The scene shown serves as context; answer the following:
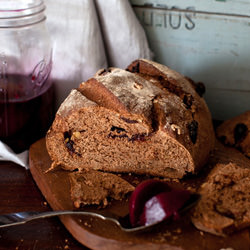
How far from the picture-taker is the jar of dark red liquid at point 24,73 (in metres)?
2.80

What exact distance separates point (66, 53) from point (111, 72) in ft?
1.94

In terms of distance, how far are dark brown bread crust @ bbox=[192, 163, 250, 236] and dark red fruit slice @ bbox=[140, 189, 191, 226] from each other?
0.12m

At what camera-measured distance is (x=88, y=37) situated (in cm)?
310

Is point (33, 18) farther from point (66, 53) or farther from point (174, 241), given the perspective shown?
point (174, 241)

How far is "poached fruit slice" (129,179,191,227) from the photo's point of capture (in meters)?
2.01

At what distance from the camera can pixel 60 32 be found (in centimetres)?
313

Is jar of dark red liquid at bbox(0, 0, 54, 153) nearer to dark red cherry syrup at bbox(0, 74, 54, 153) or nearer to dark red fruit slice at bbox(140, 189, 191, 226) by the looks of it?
dark red cherry syrup at bbox(0, 74, 54, 153)

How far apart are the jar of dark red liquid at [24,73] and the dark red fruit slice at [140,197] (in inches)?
44.2

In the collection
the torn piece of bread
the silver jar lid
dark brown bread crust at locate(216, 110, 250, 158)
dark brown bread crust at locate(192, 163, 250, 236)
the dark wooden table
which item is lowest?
the dark wooden table

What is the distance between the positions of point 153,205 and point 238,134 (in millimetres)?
1078

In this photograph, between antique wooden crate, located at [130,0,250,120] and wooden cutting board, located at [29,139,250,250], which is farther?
antique wooden crate, located at [130,0,250,120]

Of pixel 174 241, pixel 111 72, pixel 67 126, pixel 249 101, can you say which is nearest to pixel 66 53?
pixel 111 72

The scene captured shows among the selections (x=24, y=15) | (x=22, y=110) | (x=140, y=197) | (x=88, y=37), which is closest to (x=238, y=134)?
(x=140, y=197)

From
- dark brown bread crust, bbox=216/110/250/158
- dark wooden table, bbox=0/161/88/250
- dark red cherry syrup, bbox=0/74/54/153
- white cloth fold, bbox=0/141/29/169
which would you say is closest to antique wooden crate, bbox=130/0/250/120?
dark brown bread crust, bbox=216/110/250/158
